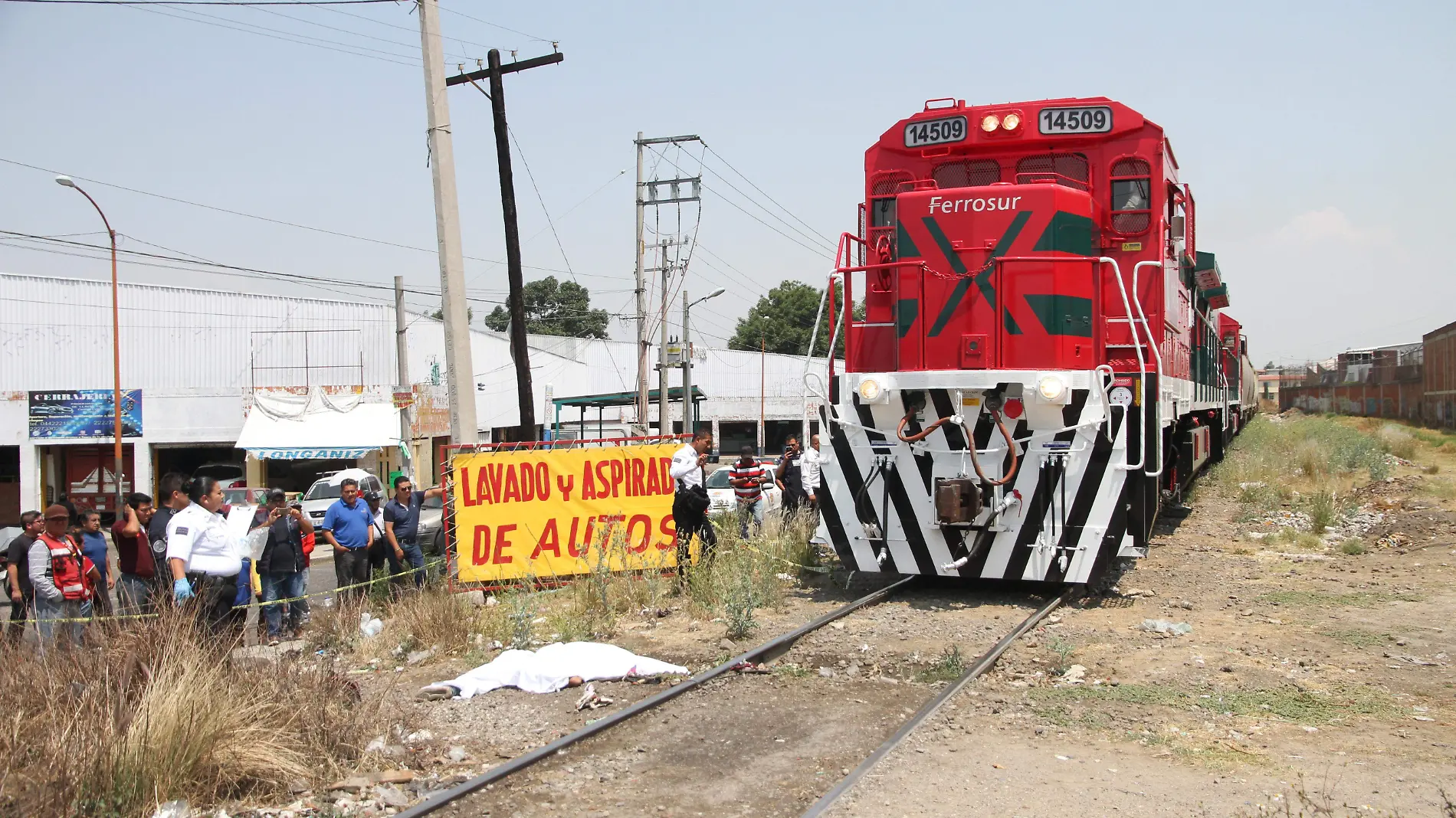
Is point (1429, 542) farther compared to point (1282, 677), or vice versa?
point (1429, 542)

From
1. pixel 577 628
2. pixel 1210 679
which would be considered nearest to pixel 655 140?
pixel 577 628

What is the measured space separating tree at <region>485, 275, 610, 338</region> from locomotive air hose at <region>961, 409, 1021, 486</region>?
2938 inches

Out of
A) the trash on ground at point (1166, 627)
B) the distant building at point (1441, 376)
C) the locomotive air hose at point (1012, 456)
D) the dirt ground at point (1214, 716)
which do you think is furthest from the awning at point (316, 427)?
the distant building at point (1441, 376)

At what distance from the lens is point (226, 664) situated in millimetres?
5730

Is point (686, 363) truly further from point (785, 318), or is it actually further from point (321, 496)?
point (785, 318)

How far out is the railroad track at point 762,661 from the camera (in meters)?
4.75

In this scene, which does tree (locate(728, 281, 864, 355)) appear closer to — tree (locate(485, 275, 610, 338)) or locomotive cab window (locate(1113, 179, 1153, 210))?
tree (locate(485, 275, 610, 338))

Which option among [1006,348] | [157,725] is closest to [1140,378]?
[1006,348]

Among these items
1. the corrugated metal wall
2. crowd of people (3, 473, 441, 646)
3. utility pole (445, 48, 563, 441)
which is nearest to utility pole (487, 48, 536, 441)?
utility pole (445, 48, 563, 441)

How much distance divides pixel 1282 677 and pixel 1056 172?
4951mm

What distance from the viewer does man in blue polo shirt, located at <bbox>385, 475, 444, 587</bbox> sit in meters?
11.1

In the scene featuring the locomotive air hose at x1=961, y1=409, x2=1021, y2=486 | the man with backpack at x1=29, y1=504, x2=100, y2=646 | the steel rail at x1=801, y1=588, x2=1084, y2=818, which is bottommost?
the steel rail at x1=801, y1=588, x2=1084, y2=818

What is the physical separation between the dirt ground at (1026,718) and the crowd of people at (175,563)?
1.52m

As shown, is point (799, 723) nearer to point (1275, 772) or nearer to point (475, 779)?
Result: point (475, 779)
